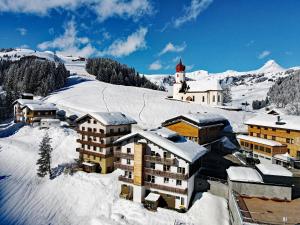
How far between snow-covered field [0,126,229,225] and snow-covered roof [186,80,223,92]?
6904cm

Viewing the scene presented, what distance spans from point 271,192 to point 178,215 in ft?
40.0

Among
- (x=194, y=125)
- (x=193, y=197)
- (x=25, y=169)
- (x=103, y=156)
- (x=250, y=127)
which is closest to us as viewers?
(x=193, y=197)

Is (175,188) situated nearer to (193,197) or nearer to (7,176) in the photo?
(193,197)

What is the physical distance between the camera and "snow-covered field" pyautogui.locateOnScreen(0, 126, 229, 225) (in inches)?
1275

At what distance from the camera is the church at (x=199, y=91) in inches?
4077

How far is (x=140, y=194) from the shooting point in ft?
118

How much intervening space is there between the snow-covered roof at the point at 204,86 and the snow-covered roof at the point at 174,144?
6839cm

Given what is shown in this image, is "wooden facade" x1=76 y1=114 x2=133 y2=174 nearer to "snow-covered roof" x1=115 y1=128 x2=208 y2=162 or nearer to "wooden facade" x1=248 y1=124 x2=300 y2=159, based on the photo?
"snow-covered roof" x1=115 y1=128 x2=208 y2=162

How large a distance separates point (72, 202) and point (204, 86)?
81342 mm

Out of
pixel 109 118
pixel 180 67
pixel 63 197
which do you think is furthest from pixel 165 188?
pixel 180 67

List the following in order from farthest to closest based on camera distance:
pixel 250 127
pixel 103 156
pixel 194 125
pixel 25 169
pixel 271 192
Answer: pixel 250 127
pixel 194 125
pixel 25 169
pixel 103 156
pixel 271 192

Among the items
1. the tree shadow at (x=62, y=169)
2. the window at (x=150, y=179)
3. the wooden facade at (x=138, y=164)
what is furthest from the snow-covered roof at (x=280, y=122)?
the tree shadow at (x=62, y=169)

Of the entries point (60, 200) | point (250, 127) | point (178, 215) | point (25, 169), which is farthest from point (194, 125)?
point (25, 169)

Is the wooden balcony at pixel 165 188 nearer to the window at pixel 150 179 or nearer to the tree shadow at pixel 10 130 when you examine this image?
the window at pixel 150 179
